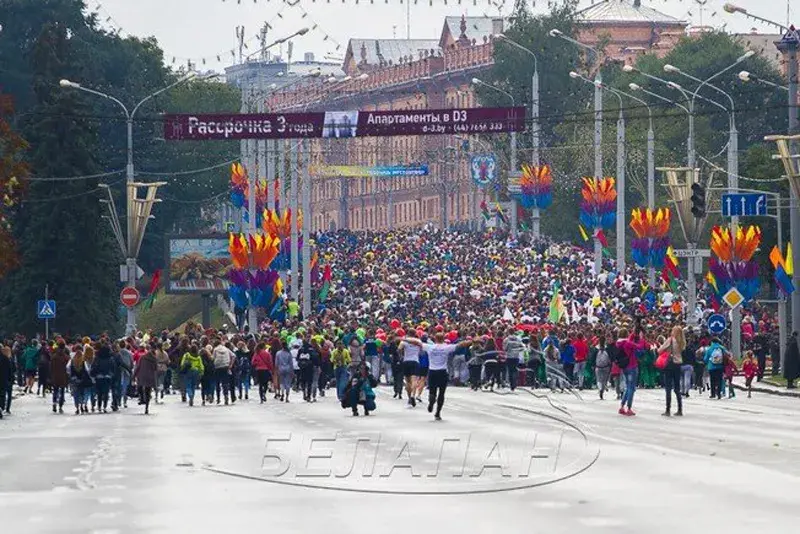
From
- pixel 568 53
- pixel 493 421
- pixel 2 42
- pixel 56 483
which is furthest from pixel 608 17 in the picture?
pixel 56 483

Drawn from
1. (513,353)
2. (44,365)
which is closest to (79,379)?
(44,365)

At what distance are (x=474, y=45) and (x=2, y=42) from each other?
178 ft

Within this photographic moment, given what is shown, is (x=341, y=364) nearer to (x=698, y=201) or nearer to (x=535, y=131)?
(x=698, y=201)

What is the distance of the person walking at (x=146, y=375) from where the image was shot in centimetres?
4622

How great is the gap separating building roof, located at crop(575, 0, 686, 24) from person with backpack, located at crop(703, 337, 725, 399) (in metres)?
114

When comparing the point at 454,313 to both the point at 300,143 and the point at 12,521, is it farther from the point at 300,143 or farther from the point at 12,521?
the point at 12,521

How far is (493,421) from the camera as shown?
37.6 m

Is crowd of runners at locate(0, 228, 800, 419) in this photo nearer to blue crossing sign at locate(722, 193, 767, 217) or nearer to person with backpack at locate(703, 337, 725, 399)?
person with backpack at locate(703, 337, 725, 399)

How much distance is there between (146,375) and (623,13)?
12379 cm

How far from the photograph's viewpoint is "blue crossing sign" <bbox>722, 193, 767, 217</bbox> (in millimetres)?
63719

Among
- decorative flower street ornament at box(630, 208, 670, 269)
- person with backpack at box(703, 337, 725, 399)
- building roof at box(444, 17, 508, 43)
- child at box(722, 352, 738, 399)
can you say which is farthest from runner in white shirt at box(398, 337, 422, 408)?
building roof at box(444, 17, 508, 43)

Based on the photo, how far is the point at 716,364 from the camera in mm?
49281

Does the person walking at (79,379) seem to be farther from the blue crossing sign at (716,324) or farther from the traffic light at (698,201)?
the traffic light at (698,201)

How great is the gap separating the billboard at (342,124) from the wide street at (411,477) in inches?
1533
